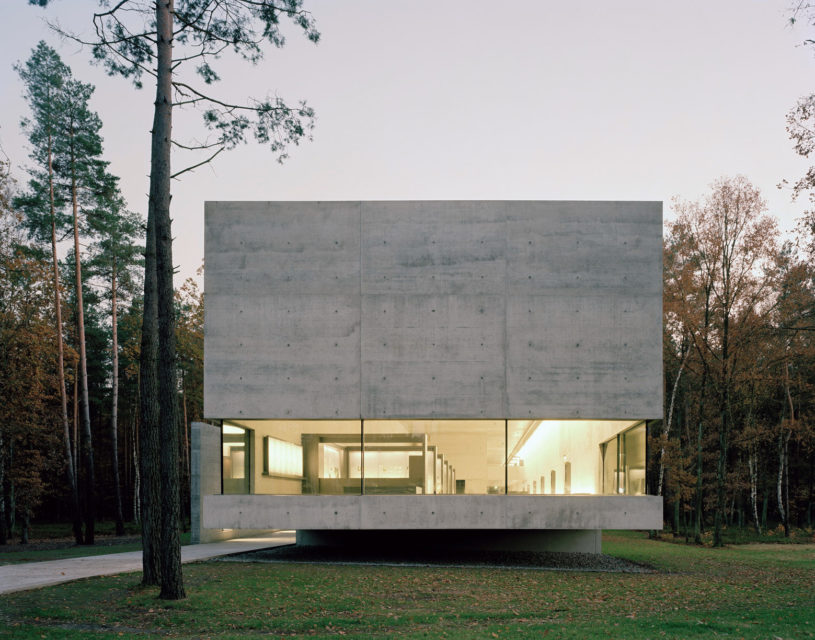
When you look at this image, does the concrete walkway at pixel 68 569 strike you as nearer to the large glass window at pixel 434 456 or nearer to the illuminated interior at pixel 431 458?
the illuminated interior at pixel 431 458

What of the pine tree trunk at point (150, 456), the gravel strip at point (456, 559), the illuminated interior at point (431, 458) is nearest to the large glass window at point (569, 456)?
the illuminated interior at point (431, 458)

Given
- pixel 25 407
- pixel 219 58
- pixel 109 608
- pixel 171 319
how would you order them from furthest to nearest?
pixel 25 407 < pixel 219 58 < pixel 171 319 < pixel 109 608

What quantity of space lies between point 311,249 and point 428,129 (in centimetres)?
628

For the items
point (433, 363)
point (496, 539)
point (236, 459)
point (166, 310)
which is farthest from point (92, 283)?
point (166, 310)

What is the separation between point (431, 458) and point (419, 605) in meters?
6.37

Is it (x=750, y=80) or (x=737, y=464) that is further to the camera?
(x=737, y=464)

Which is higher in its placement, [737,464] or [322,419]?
[322,419]

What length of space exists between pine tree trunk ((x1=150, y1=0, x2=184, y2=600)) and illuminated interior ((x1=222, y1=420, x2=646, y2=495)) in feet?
20.8

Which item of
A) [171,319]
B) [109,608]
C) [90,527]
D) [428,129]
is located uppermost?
[428,129]

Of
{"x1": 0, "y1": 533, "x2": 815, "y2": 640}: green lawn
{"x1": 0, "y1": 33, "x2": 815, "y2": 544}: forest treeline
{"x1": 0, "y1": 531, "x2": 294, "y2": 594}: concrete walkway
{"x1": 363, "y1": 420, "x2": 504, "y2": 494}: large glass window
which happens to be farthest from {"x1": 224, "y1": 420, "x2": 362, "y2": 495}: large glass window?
{"x1": 0, "y1": 33, "x2": 815, "y2": 544}: forest treeline

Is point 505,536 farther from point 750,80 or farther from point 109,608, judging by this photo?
point 750,80

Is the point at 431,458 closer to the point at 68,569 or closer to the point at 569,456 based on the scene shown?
the point at 569,456

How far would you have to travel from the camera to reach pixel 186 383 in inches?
1646

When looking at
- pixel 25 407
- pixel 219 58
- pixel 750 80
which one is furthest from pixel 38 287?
pixel 750 80
